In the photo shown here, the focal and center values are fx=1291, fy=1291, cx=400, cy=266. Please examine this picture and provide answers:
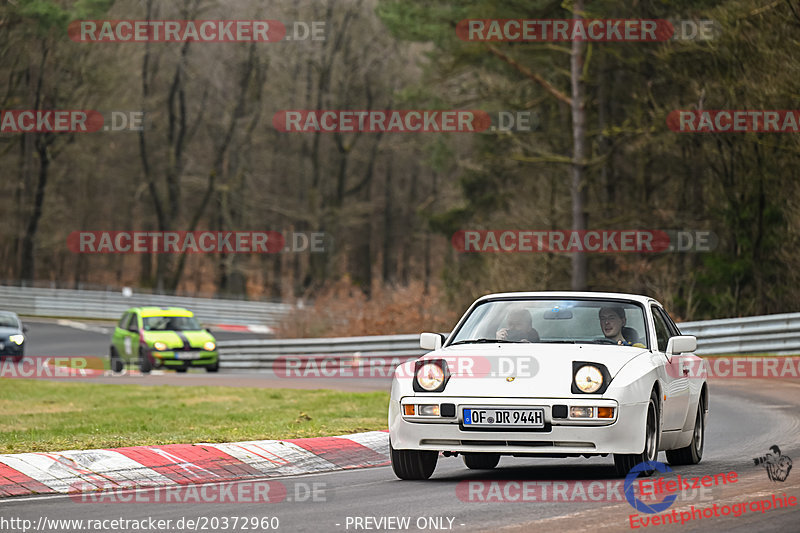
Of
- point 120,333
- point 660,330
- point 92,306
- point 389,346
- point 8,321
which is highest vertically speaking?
point 660,330

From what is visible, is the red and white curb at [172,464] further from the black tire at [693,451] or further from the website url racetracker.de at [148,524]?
the black tire at [693,451]

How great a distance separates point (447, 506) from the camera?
8.33 metres

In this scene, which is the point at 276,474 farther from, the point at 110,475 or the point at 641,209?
the point at 641,209

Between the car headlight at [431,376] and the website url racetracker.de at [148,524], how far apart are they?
1892 millimetres

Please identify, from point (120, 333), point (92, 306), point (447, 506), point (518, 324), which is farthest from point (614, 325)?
point (92, 306)

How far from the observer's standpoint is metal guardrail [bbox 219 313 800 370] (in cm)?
2600

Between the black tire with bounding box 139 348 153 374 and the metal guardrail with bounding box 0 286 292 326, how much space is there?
2489 centimetres

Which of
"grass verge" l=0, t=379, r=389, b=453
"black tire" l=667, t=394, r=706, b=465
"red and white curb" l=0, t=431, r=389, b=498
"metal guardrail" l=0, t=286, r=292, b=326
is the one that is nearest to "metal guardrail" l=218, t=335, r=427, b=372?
"grass verge" l=0, t=379, r=389, b=453

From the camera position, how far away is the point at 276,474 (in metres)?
10.7

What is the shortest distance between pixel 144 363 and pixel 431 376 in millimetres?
21583

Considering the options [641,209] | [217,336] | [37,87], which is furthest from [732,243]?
[37,87]

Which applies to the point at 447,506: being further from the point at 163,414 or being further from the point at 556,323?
the point at 163,414

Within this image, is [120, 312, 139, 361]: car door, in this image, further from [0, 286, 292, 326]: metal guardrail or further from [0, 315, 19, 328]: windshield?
[0, 286, 292, 326]: metal guardrail

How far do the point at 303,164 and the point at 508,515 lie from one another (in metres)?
62.0
